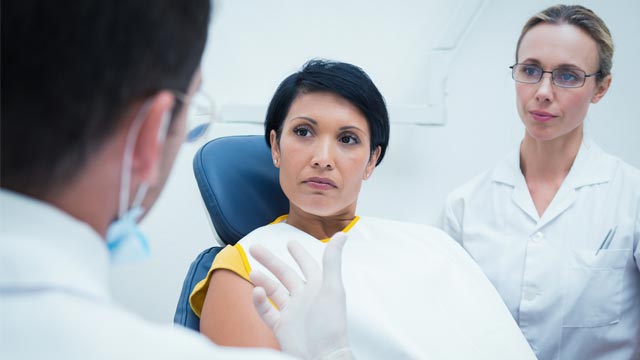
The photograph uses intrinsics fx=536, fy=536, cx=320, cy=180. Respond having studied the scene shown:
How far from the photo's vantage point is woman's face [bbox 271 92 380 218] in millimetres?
1332

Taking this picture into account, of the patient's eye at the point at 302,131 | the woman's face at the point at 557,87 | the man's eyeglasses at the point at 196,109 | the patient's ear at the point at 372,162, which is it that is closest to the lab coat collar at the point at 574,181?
the woman's face at the point at 557,87

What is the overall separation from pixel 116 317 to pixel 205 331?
68 centimetres

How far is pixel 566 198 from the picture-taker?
1591mm

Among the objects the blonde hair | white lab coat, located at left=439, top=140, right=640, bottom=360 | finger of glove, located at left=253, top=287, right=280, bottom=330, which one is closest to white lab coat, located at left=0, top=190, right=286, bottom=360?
finger of glove, located at left=253, top=287, right=280, bottom=330

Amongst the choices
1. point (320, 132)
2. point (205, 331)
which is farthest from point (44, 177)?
point (320, 132)

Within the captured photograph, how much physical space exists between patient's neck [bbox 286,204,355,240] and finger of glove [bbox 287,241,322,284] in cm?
40

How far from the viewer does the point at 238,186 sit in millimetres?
1480

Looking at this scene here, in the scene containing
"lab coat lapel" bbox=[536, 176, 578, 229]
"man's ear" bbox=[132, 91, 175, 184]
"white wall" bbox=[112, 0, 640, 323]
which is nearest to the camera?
"man's ear" bbox=[132, 91, 175, 184]

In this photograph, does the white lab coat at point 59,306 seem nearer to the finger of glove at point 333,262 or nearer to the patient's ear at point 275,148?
the finger of glove at point 333,262

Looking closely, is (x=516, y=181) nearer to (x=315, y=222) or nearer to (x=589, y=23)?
(x=589, y=23)

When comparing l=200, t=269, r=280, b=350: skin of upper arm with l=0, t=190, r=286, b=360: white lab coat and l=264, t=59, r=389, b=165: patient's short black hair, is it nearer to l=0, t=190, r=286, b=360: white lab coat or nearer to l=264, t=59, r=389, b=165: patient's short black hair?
l=264, t=59, r=389, b=165: patient's short black hair

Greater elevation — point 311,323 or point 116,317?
point 116,317

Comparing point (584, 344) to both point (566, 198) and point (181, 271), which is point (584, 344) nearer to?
point (566, 198)

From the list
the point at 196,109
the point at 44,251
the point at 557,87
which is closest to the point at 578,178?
the point at 557,87
